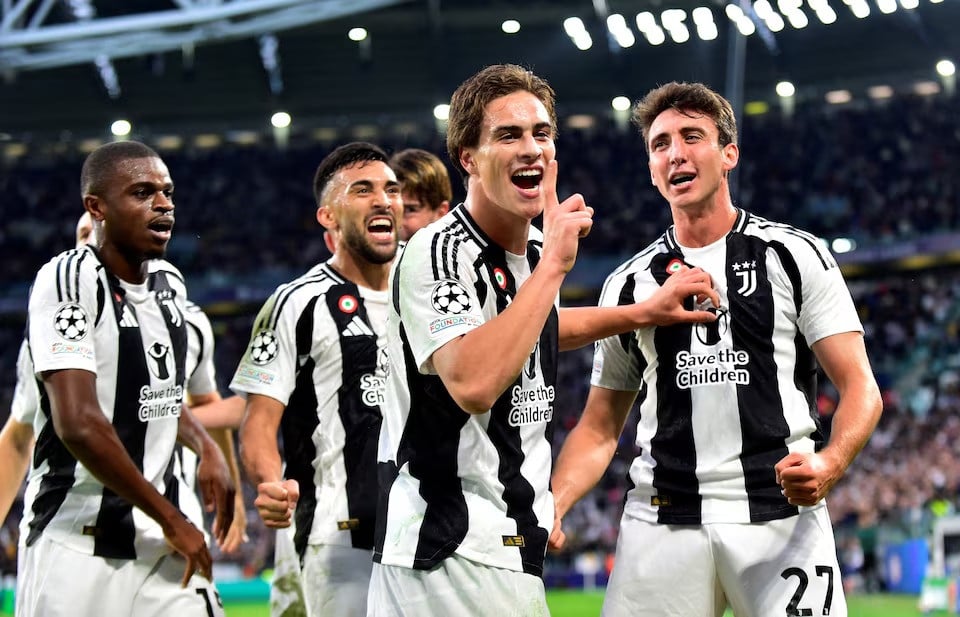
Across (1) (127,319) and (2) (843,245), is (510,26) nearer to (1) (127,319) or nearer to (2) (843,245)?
(2) (843,245)

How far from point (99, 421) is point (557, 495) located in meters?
1.54

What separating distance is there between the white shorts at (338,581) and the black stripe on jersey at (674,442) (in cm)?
124

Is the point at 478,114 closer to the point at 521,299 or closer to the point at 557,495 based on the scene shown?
the point at 521,299

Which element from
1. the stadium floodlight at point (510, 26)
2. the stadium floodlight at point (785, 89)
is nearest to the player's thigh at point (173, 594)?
the stadium floodlight at point (510, 26)

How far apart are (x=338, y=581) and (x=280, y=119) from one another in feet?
77.2

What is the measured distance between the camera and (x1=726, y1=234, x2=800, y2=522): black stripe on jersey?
3.76 m

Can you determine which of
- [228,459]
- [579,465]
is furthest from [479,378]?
[228,459]

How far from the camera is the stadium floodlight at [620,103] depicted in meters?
26.3

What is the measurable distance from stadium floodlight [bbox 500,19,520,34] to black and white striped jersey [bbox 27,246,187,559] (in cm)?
2106

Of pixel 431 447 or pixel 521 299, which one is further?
pixel 431 447

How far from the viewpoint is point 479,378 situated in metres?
2.91

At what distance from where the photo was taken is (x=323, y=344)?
183 inches

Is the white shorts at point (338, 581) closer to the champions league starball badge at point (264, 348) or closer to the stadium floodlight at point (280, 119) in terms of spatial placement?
the champions league starball badge at point (264, 348)

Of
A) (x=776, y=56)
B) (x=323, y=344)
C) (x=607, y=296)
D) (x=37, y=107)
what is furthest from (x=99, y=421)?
(x=37, y=107)
